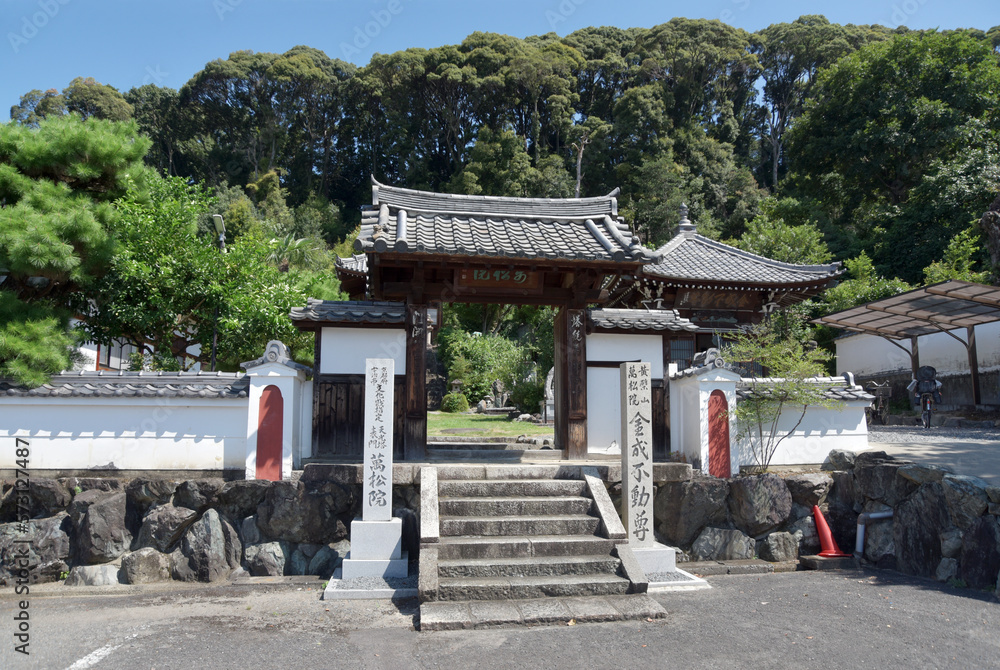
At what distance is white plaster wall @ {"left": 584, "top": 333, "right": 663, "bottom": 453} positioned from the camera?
10000 mm

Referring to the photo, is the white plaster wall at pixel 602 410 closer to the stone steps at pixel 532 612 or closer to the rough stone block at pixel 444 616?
the stone steps at pixel 532 612

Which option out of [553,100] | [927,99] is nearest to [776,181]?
[927,99]

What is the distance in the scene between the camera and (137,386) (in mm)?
8672

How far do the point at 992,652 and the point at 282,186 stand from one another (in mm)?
48936

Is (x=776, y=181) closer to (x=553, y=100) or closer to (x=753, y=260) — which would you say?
(x=553, y=100)

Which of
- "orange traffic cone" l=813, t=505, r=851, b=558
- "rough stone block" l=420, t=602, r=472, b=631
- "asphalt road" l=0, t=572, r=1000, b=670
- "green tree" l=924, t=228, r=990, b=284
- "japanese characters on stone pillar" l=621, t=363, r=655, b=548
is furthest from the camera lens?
"green tree" l=924, t=228, r=990, b=284

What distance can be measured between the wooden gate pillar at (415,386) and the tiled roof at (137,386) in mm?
2427

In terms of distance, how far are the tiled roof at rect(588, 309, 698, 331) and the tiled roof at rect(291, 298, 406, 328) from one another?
326 cm

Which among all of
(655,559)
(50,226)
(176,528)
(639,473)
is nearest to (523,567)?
(655,559)

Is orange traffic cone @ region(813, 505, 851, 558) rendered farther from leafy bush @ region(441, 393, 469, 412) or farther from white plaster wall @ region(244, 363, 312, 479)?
leafy bush @ region(441, 393, 469, 412)

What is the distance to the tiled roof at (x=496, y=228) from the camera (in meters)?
8.88

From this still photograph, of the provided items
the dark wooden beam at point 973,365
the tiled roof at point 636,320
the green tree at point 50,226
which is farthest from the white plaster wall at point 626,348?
the dark wooden beam at point 973,365

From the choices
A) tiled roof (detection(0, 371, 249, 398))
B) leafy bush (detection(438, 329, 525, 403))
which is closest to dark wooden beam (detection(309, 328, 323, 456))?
tiled roof (detection(0, 371, 249, 398))

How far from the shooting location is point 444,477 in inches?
325
